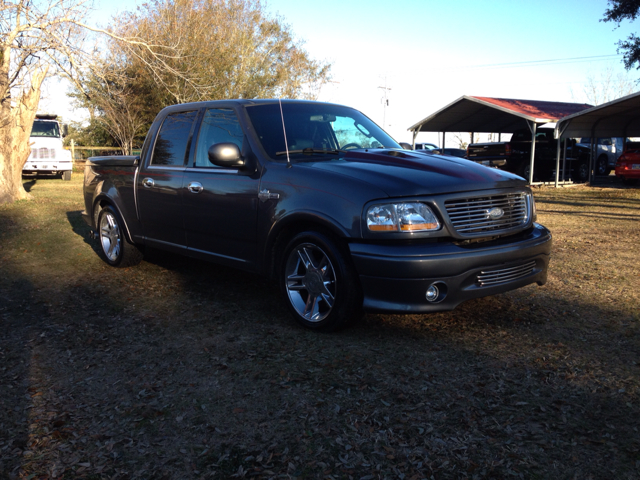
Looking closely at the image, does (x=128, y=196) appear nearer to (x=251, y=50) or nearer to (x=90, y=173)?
(x=90, y=173)

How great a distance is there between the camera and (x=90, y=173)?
23.8 feet

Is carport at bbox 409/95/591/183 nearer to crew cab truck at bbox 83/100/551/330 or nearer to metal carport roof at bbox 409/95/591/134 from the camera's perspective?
metal carport roof at bbox 409/95/591/134

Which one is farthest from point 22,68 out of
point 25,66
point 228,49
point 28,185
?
→ point 228,49

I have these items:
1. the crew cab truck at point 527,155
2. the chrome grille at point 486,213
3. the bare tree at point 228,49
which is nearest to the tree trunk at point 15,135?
the bare tree at point 228,49

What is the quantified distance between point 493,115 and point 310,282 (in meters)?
23.1

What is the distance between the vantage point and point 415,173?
4168 millimetres

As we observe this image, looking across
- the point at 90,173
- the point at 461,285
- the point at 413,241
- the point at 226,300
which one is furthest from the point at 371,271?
the point at 90,173

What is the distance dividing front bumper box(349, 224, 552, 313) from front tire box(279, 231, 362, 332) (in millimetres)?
158

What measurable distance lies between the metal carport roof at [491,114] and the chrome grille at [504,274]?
1727 cm

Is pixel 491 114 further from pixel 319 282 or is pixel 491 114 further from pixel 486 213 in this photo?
pixel 319 282

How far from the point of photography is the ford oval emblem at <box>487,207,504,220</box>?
4.19 metres

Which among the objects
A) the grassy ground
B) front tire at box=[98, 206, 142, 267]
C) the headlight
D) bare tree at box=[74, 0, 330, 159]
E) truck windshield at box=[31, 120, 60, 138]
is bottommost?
the grassy ground

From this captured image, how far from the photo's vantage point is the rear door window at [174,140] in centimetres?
562

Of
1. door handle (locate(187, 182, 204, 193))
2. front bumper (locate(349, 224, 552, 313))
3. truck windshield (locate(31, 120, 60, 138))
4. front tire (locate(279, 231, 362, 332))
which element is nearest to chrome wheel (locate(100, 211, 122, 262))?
door handle (locate(187, 182, 204, 193))
